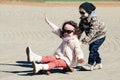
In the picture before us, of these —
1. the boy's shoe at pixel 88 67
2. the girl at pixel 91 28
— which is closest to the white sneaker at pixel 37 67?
the girl at pixel 91 28

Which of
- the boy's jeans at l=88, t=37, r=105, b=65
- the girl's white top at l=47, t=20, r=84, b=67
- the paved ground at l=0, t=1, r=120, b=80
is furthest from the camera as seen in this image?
the boy's jeans at l=88, t=37, r=105, b=65

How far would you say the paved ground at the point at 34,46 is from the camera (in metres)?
8.36

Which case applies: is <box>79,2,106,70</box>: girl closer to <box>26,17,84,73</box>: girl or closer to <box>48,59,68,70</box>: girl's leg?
<box>26,17,84,73</box>: girl

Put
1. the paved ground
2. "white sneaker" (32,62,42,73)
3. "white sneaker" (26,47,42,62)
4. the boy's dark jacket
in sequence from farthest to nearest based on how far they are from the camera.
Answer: the boy's dark jacket < the paved ground < "white sneaker" (26,47,42,62) < "white sneaker" (32,62,42,73)

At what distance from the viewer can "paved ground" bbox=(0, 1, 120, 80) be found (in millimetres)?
8359

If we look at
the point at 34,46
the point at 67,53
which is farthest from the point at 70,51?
the point at 34,46

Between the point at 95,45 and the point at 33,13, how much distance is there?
562 inches

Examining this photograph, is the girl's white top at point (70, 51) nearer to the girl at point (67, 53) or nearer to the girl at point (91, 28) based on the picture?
the girl at point (67, 53)

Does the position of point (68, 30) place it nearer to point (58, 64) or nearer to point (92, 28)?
point (92, 28)

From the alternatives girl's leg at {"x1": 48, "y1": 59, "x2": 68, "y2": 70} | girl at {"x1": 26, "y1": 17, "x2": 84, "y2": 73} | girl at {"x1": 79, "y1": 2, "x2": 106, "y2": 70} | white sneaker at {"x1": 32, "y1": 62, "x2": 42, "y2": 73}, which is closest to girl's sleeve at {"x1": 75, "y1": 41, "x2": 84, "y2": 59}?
girl at {"x1": 26, "y1": 17, "x2": 84, "y2": 73}

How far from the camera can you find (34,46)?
12109mm

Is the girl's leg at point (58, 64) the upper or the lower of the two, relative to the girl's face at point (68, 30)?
lower

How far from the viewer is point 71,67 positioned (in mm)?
8688

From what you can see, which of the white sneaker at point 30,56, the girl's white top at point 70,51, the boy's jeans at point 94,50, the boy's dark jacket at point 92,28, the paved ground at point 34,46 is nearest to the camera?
the white sneaker at point 30,56
